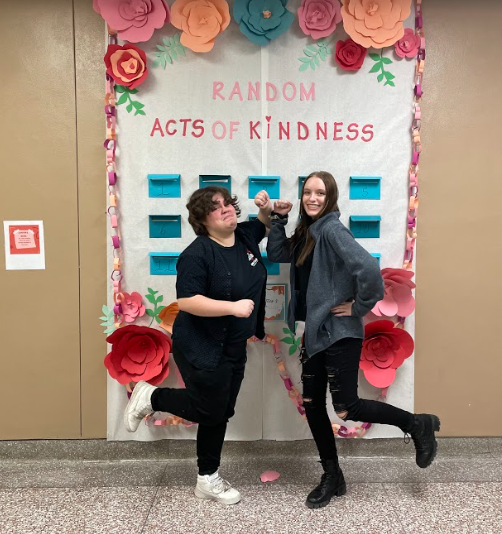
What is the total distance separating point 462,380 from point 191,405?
1376 millimetres

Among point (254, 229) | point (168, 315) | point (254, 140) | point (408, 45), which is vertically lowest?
point (168, 315)

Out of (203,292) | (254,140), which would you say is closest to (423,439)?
(203,292)

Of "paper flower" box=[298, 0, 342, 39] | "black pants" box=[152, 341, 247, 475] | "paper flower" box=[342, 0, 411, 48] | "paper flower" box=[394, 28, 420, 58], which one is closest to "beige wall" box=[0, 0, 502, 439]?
"paper flower" box=[394, 28, 420, 58]

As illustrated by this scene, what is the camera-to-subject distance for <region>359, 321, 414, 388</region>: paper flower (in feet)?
7.43

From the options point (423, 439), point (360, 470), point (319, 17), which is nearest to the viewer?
point (423, 439)

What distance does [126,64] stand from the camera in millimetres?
2184

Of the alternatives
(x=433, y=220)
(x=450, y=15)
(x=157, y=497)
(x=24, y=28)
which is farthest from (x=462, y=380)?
(x=24, y=28)

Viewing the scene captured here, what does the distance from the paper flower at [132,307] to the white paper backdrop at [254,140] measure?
0.04 metres

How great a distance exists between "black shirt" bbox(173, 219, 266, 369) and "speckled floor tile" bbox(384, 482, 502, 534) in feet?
3.24

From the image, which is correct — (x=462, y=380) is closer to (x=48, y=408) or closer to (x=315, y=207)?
(x=315, y=207)

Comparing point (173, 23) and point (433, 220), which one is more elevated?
point (173, 23)

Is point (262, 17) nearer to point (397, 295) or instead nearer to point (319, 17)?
point (319, 17)

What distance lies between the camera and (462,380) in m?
2.40

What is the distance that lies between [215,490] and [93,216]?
137 cm
